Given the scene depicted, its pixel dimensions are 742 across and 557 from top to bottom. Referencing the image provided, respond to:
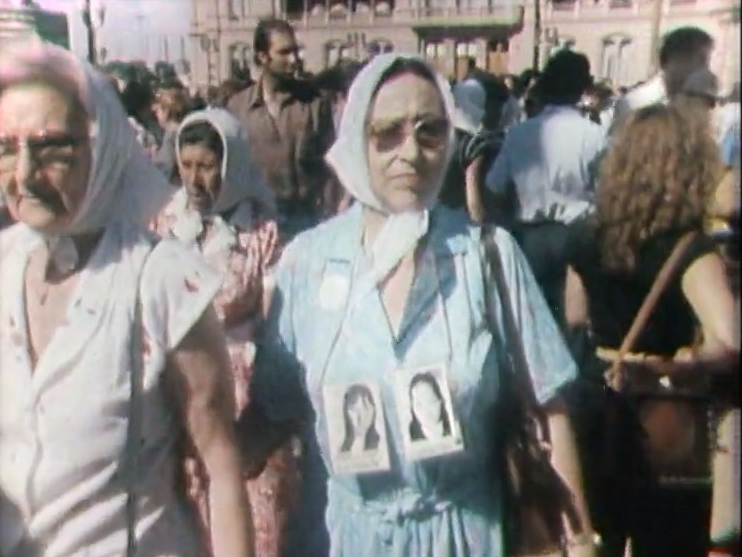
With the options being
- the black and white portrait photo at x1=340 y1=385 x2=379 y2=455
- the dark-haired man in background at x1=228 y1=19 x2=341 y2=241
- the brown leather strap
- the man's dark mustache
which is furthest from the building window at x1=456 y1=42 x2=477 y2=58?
the man's dark mustache

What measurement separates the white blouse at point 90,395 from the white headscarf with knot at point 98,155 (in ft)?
A: 0.11

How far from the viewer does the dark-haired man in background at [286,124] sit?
1810mm

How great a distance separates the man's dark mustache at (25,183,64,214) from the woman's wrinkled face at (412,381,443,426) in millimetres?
604

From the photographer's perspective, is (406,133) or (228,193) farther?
(228,193)

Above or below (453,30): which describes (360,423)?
below

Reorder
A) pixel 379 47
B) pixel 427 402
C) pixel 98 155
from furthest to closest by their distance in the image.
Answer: pixel 379 47
pixel 427 402
pixel 98 155

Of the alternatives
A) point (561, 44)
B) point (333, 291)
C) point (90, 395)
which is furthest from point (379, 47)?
point (90, 395)

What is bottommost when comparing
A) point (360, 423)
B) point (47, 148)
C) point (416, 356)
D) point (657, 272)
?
point (360, 423)

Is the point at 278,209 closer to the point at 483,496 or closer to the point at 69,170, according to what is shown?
the point at 69,170

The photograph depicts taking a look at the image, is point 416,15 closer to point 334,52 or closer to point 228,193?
point 334,52

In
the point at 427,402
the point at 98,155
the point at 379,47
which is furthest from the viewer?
the point at 379,47

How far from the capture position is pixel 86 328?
5.20ft

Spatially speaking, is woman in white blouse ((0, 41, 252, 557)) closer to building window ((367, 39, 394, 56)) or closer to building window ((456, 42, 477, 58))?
building window ((367, 39, 394, 56))

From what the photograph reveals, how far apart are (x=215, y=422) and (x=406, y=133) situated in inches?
20.9
